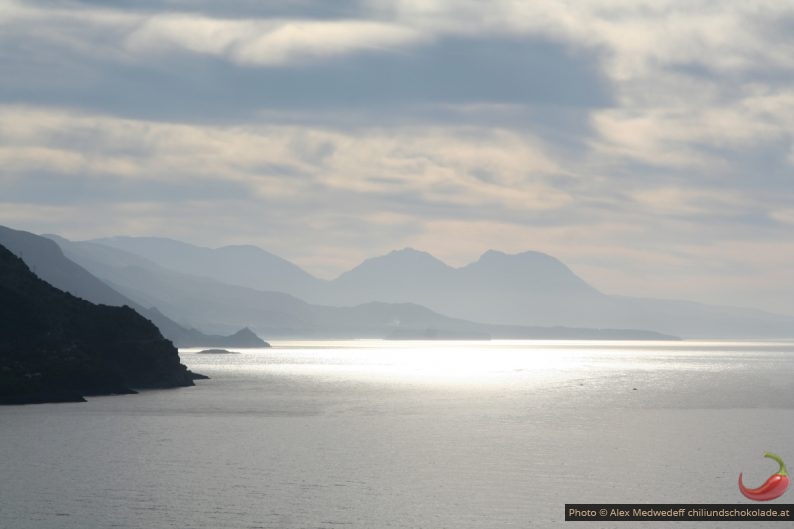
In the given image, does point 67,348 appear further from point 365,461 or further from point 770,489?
point 770,489

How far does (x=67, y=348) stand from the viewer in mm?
145625

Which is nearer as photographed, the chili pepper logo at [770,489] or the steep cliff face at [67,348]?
the chili pepper logo at [770,489]

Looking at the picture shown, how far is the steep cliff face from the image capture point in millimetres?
138625

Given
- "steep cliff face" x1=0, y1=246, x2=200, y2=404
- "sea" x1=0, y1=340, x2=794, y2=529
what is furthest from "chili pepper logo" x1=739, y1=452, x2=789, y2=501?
"steep cliff face" x1=0, y1=246, x2=200, y2=404

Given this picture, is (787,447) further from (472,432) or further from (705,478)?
(472,432)

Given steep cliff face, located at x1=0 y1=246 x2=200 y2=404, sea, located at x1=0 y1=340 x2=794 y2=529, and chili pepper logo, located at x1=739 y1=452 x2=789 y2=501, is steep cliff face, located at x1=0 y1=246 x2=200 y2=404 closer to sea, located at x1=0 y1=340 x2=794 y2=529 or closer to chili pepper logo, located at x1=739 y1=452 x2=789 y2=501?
sea, located at x1=0 y1=340 x2=794 y2=529

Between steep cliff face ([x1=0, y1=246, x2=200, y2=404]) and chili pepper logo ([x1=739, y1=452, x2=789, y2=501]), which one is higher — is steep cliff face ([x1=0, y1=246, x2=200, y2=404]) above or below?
above

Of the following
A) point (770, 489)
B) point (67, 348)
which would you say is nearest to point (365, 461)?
point (770, 489)

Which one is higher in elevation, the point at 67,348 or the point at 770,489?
the point at 67,348

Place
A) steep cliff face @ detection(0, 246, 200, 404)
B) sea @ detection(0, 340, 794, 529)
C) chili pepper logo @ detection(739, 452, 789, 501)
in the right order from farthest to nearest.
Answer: steep cliff face @ detection(0, 246, 200, 404), chili pepper logo @ detection(739, 452, 789, 501), sea @ detection(0, 340, 794, 529)

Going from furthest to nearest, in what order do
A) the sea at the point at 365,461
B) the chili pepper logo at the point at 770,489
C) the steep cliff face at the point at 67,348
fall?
the steep cliff face at the point at 67,348 < the chili pepper logo at the point at 770,489 < the sea at the point at 365,461

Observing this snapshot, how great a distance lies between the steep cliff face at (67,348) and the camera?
13862 centimetres

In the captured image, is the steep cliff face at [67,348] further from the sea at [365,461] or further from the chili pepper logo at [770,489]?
the chili pepper logo at [770,489]

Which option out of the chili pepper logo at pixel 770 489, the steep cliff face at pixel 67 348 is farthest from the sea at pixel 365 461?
the steep cliff face at pixel 67 348
